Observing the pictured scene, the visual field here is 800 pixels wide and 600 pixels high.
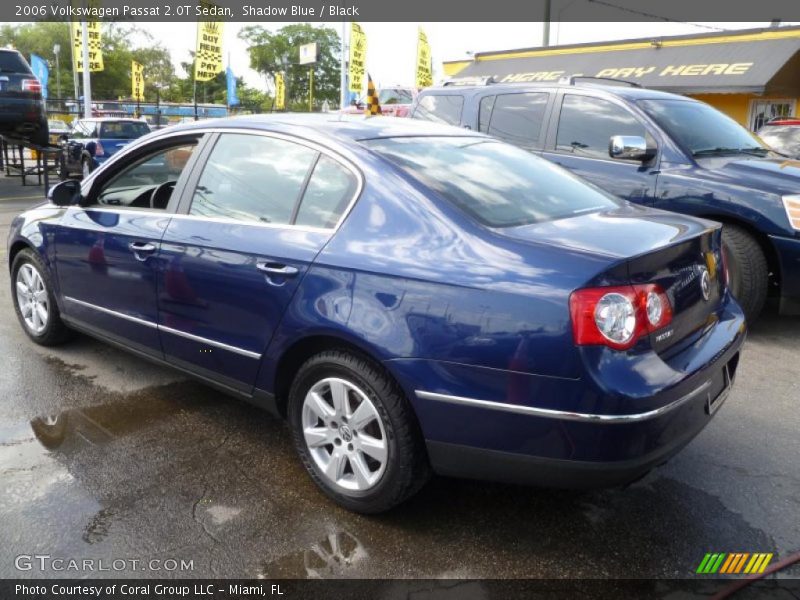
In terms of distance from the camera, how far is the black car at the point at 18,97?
42.6ft

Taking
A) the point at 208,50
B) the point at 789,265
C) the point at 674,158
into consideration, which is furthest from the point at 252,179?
the point at 208,50

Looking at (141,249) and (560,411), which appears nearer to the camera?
(560,411)

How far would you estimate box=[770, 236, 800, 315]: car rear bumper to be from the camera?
16.3 feet

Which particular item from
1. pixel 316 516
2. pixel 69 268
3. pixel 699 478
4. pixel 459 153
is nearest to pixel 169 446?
pixel 316 516

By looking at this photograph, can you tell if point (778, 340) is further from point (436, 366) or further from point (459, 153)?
point (436, 366)

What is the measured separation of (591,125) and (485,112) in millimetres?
A: 1233

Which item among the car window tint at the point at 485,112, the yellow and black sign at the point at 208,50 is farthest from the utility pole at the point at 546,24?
the car window tint at the point at 485,112

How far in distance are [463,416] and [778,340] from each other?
155 inches

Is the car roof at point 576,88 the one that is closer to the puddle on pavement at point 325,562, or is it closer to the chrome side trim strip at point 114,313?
the chrome side trim strip at point 114,313

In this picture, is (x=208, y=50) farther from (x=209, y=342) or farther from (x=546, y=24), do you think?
(x=209, y=342)

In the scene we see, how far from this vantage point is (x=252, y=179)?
333 cm

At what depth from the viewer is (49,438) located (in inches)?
140

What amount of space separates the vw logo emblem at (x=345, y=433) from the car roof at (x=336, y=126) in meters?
1.26

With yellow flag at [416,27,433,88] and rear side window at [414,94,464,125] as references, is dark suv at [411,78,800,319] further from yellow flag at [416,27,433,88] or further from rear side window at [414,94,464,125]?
yellow flag at [416,27,433,88]
